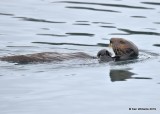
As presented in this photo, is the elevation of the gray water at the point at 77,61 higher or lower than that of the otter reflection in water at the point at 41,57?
lower

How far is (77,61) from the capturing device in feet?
40.5

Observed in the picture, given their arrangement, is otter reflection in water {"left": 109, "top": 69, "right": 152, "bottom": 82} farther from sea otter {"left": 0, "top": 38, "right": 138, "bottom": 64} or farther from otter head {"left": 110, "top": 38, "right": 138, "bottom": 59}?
otter head {"left": 110, "top": 38, "right": 138, "bottom": 59}

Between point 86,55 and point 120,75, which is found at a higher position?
point 86,55

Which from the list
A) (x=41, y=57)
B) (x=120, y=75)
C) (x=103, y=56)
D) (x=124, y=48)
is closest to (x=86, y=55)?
(x=103, y=56)

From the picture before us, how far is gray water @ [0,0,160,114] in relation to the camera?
9.77m

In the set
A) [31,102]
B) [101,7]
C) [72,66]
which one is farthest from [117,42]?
[101,7]

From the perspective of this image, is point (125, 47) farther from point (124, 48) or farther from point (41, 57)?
point (41, 57)

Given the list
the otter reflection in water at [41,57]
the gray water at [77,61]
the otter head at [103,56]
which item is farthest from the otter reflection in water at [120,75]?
the otter reflection in water at [41,57]

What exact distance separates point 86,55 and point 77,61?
17.0 inches

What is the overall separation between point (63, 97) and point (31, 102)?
0.59m

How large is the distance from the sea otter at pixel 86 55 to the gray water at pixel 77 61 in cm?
17

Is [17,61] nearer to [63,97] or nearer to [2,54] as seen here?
[2,54]

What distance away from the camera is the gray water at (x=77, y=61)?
32.1ft

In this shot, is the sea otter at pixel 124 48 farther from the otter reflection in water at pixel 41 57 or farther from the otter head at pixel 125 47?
the otter reflection in water at pixel 41 57
